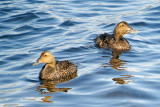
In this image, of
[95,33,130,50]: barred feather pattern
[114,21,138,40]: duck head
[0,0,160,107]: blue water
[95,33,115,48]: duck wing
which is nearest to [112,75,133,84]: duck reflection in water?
[0,0,160,107]: blue water

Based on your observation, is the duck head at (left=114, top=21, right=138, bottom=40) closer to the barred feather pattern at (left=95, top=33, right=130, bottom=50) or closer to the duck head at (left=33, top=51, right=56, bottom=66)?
the barred feather pattern at (left=95, top=33, right=130, bottom=50)

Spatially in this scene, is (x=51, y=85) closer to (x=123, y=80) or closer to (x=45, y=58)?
(x=45, y=58)

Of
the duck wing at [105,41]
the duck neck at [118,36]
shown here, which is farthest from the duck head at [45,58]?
the duck neck at [118,36]

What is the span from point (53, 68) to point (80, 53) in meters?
2.78

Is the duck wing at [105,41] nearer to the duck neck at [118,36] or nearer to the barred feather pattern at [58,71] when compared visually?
the duck neck at [118,36]

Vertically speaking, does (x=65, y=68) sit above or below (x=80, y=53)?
below

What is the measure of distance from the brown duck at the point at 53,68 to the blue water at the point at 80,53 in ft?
1.05

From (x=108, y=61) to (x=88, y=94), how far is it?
12.0 feet

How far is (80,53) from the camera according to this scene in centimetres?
1513

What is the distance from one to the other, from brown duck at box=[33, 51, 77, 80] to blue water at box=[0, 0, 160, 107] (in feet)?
1.05

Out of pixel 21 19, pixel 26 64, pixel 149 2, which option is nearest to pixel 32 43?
pixel 26 64

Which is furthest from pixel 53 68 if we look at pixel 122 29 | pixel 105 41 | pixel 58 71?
pixel 122 29

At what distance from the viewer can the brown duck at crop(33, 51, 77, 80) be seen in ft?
40.0

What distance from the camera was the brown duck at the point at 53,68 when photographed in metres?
12.2
